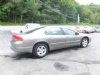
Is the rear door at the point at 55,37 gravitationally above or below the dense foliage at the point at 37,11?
below

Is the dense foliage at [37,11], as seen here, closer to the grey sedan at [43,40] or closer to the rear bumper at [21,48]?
the grey sedan at [43,40]

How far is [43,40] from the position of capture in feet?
21.4

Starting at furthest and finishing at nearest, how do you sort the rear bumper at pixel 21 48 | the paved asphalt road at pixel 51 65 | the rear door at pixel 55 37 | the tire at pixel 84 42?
the tire at pixel 84 42 < the rear door at pixel 55 37 < the rear bumper at pixel 21 48 < the paved asphalt road at pixel 51 65

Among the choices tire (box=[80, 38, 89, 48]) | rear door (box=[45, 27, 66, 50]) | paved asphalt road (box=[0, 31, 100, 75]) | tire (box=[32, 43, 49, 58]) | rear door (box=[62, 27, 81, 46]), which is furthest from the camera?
tire (box=[80, 38, 89, 48])

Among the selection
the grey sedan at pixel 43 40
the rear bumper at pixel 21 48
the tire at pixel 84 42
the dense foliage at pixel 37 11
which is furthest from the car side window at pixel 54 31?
the dense foliage at pixel 37 11

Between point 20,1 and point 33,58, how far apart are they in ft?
137

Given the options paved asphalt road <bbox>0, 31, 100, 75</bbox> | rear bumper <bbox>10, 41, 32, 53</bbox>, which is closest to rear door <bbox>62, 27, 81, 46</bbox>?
paved asphalt road <bbox>0, 31, 100, 75</bbox>

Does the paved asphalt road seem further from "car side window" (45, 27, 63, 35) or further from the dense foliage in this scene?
the dense foliage

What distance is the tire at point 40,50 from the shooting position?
20.8 feet

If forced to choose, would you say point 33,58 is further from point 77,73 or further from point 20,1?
point 20,1

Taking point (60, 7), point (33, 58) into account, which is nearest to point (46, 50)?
point (33, 58)

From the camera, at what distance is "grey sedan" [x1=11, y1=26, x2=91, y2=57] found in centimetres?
618

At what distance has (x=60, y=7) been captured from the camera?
66.0 m

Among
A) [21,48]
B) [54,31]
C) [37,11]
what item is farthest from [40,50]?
[37,11]
